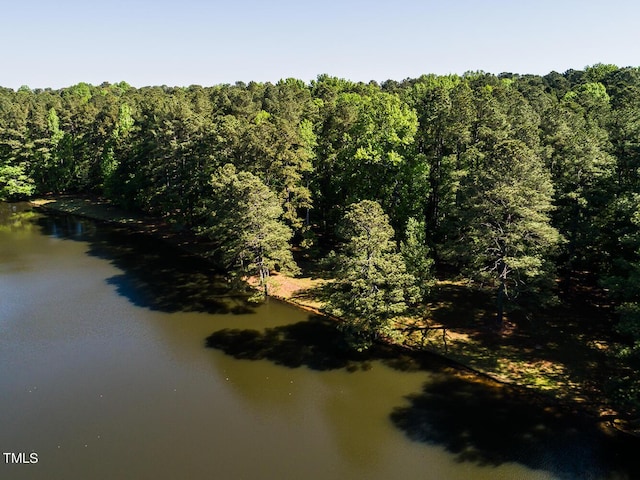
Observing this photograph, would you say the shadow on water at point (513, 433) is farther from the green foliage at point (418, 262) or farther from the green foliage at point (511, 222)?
the green foliage at point (511, 222)

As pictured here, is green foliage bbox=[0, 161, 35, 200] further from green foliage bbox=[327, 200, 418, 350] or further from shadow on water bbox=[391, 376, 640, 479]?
shadow on water bbox=[391, 376, 640, 479]

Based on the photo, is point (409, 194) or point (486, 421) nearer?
point (486, 421)

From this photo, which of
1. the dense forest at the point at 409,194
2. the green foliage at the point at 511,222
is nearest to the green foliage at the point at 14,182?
the dense forest at the point at 409,194

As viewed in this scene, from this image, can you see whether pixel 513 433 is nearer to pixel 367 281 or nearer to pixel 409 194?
pixel 367 281

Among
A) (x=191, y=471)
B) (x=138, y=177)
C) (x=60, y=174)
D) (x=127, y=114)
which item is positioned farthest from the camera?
(x=60, y=174)

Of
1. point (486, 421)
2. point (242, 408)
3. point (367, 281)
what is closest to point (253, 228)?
point (367, 281)

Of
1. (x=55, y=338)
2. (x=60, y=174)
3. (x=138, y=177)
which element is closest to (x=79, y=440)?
(x=55, y=338)

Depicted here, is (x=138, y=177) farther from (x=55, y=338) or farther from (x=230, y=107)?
(x=55, y=338)

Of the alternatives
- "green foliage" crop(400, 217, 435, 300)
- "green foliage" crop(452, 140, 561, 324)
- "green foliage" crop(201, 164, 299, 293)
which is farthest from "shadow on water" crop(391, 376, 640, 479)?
"green foliage" crop(201, 164, 299, 293)
